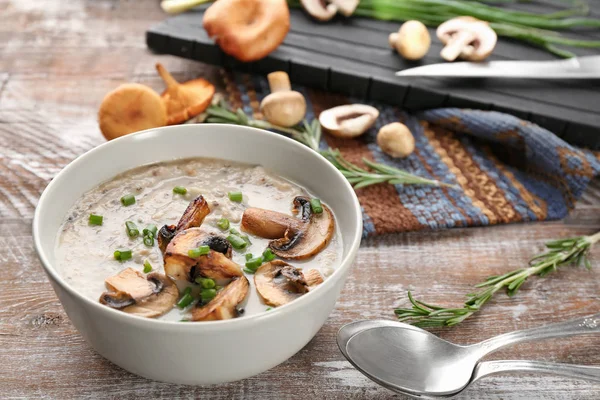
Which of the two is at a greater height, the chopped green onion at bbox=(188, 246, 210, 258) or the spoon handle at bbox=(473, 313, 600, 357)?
the chopped green onion at bbox=(188, 246, 210, 258)

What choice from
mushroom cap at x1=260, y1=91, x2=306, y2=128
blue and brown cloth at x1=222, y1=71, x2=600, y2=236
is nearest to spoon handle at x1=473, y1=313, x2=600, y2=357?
blue and brown cloth at x1=222, y1=71, x2=600, y2=236

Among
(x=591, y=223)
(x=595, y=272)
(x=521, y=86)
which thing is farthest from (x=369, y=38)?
(x=595, y=272)

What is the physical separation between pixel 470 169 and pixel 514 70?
506 mm

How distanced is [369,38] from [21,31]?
1538 mm

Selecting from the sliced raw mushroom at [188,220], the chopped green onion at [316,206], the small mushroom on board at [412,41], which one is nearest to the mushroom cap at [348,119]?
the small mushroom on board at [412,41]

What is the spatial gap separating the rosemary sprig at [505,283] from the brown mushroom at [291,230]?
0.87 ft

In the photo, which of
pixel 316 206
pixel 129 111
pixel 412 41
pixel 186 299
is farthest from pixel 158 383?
pixel 412 41

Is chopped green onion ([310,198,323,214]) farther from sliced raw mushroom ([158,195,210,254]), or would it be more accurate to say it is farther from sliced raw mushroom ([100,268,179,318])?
sliced raw mushroom ([100,268,179,318])

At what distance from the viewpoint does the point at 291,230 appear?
1701mm

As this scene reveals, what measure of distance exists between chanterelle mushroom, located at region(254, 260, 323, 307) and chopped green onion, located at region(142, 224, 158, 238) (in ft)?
0.90

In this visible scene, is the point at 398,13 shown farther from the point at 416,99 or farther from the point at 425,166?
the point at 425,166

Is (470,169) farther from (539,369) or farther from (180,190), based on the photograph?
(180,190)

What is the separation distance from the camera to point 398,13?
10.2 feet

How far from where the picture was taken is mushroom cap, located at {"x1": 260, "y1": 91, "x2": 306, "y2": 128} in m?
2.50
